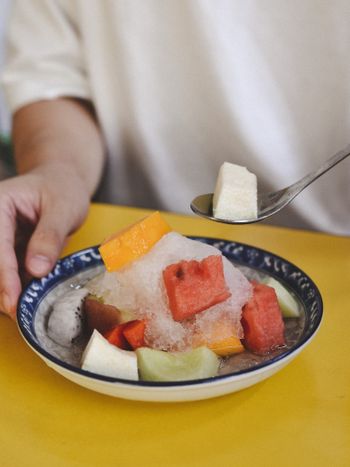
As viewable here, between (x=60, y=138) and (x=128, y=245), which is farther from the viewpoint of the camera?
(x=60, y=138)

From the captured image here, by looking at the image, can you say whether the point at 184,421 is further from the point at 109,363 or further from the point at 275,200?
the point at 275,200

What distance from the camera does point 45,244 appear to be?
0.74 metres

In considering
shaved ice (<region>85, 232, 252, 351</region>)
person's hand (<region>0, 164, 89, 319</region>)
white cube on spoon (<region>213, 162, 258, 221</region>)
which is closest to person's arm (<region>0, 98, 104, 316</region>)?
person's hand (<region>0, 164, 89, 319</region>)

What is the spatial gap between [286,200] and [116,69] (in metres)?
0.60

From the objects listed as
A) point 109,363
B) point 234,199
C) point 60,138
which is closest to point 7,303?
point 109,363

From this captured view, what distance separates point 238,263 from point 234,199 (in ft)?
0.33

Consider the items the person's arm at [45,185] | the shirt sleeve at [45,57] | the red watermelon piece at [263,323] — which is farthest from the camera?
the shirt sleeve at [45,57]

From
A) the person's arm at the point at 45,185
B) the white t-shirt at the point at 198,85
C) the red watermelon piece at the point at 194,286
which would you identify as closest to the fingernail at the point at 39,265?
the person's arm at the point at 45,185

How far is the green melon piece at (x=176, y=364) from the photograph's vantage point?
22.1 inches

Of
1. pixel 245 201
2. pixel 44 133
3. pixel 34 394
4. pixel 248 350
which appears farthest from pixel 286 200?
pixel 44 133

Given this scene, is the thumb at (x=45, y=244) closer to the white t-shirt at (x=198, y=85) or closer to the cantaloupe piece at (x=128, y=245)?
the cantaloupe piece at (x=128, y=245)

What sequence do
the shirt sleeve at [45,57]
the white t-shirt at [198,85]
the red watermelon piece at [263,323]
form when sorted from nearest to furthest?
the red watermelon piece at [263,323] < the white t-shirt at [198,85] < the shirt sleeve at [45,57]

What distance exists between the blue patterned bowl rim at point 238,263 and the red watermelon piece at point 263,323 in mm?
30

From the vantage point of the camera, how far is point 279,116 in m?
1.06
